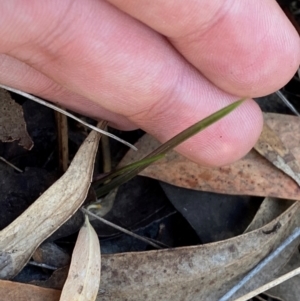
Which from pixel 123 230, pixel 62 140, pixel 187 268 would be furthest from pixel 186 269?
pixel 62 140

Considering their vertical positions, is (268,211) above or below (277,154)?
below

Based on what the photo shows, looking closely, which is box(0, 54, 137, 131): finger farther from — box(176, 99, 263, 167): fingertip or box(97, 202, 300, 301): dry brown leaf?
box(97, 202, 300, 301): dry brown leaf

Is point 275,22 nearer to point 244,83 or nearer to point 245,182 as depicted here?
point 244,83

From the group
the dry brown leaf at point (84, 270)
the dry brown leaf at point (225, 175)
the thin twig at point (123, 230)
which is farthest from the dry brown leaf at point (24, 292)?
the dry brown leaf at point (225, 175)

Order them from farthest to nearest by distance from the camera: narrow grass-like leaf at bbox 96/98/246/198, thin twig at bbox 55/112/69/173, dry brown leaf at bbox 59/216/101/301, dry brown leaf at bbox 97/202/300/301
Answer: thin twig at bbox 55/112/69/173 → dry brown leaf at bbox 97/202/300/301 → dry brown leaf at bbox 59/216/101/301 → narrow grass-like leaf at bbox 96/98/246/198

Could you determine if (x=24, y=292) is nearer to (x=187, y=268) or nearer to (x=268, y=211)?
(x=187, y=268)

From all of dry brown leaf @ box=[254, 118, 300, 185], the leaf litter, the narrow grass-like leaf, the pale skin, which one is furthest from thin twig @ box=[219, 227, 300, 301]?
the narrow grass-like leaf

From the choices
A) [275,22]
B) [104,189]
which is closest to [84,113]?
[104,189]

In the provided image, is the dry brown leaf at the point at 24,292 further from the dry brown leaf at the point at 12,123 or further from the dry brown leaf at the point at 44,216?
the dry brown leaf at the point at 12,123
